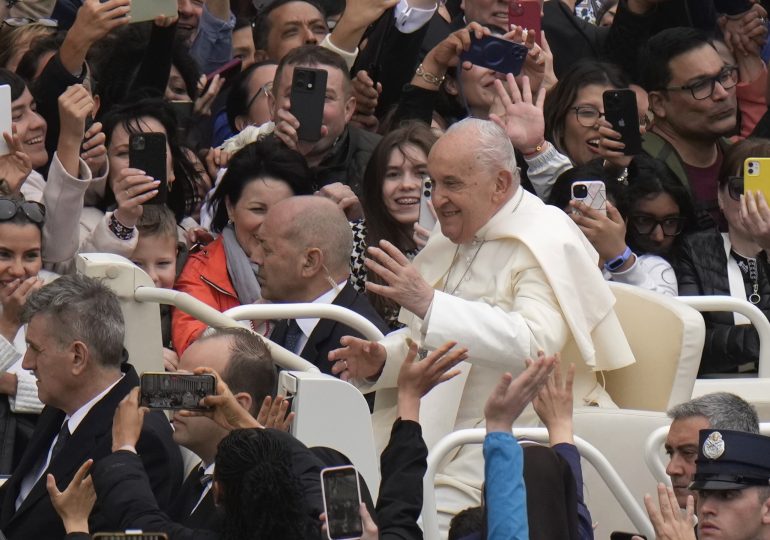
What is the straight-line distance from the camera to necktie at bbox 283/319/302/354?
7379 mm

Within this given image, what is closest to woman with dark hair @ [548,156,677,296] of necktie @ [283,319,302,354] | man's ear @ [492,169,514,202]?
man's ear @ [492,169,514,202]

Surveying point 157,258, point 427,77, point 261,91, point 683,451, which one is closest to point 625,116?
point 427,77

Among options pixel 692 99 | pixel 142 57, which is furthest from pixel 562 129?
pixel 142 57

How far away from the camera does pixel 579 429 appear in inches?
271

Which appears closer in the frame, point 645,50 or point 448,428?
point 448,428

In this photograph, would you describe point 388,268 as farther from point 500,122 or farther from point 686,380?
point 500,122

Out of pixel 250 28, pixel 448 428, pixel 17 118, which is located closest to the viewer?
pixel 448 428

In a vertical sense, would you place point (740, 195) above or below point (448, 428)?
above

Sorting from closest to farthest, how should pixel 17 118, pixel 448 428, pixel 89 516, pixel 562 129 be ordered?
pixel 89 516
pixel 448 428
pixel 17 118
pixel 562 129

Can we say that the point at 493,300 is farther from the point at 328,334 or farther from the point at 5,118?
the point at 5,118

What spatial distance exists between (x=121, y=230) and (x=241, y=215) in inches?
24.4

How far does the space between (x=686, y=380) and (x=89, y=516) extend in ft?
8.14

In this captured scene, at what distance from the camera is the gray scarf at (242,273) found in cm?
799

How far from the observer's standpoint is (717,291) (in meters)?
8.30
